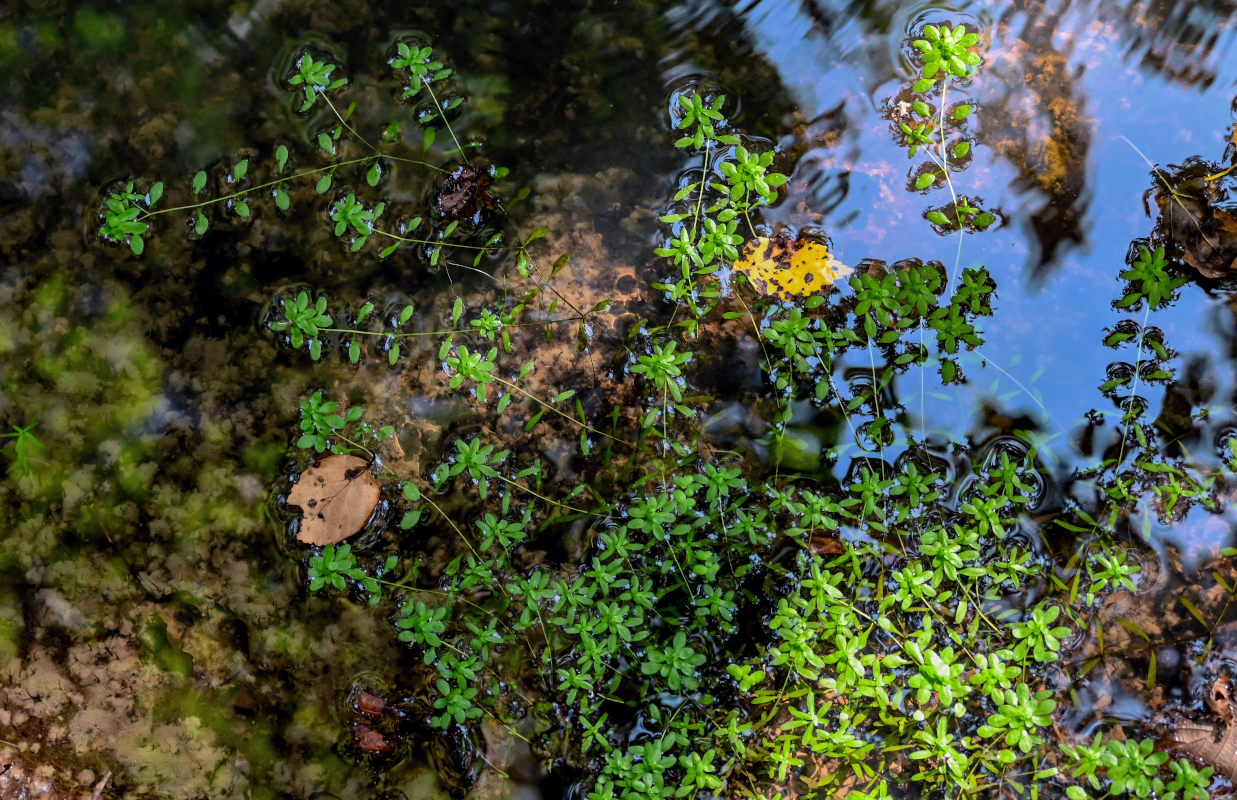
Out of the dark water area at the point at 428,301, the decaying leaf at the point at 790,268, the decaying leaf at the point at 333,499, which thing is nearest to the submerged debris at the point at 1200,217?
the dark water area at the point at 428,301

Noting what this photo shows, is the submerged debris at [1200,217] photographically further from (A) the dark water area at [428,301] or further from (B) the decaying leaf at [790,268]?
(B) the decaying leaf at [790,268]

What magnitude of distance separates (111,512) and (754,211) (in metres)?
3.36

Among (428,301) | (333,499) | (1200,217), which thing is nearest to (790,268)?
(428,301)

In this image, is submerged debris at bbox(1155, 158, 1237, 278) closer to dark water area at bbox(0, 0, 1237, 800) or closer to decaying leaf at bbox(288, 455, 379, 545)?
dark water area at bbox(0, 0, 1237, 800)

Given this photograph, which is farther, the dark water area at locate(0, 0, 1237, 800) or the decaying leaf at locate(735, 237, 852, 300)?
the decaying leaf at locate(735, 237, 852, 300)

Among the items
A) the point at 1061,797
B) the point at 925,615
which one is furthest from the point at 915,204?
the point at 1061,797

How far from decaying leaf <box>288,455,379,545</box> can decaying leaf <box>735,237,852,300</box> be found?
2.04m

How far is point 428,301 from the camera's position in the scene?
3.60 m

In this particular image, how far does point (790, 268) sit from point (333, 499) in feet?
7.85

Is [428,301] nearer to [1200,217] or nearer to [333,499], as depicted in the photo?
[333,499]

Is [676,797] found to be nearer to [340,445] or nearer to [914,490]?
[914,490]

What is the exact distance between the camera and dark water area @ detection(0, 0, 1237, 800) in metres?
3.43

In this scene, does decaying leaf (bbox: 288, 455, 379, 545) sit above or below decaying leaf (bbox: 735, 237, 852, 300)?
below

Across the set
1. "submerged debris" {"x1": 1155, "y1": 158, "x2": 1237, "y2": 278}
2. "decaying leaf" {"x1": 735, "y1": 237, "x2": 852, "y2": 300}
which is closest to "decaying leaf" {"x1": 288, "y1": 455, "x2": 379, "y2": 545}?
"decaying leaf" {"x1": 735, "y1": 237, "x2": 852, "y2": 300}
